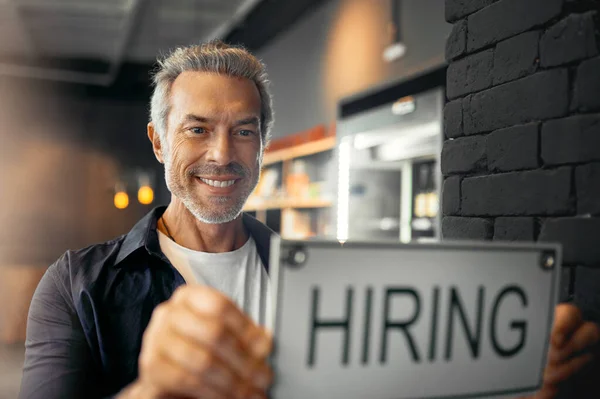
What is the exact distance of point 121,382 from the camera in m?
1.24

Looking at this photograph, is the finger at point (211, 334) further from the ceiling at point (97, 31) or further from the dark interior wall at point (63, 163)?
the dark interior wall at point (63, 163)

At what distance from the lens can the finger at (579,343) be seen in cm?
104

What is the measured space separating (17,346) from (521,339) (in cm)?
487

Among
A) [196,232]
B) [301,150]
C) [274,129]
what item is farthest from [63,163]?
[196,232]

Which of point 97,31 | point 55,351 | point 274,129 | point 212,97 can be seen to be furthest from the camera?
point 97,31

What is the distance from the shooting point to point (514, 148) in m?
1.17

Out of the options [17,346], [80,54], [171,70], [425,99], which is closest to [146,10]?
[80,54]

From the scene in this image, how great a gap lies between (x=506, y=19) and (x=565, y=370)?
25.5 inches

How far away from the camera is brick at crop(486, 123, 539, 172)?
114 centimetres

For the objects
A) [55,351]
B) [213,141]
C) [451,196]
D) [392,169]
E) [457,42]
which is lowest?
[55,351]

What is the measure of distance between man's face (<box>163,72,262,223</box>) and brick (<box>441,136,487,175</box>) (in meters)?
0.42

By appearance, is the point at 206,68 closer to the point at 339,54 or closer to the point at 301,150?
the point at 339,54

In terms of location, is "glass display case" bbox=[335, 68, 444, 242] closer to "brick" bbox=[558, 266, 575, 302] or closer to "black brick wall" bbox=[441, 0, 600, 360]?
"black brick wall" bbox=[441, 0, 600, 360]

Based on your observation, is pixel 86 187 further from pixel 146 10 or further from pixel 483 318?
pixel 483 318
